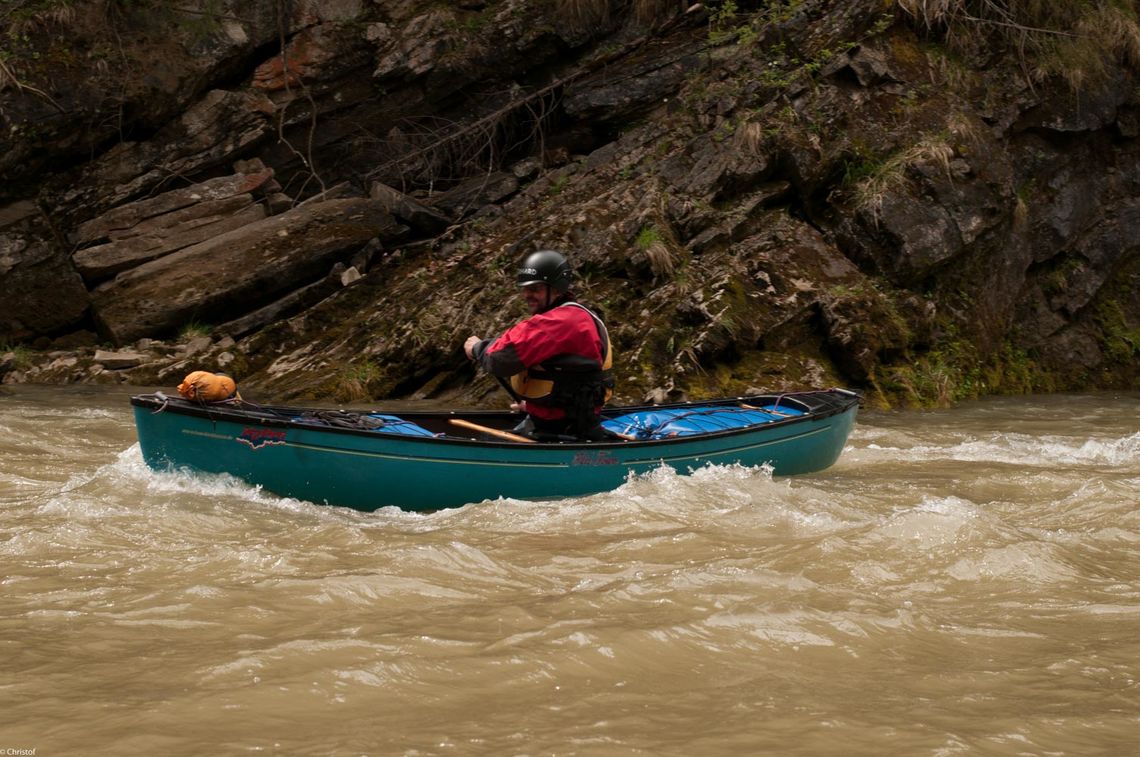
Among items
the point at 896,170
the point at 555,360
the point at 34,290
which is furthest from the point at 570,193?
the point at 555,360

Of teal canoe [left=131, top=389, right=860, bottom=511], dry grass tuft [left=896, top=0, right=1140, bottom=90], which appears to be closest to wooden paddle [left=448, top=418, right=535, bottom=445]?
teal canoe [left=131, top=389, right=860, bottom=511]

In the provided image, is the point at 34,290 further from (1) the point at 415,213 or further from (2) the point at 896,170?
(2) the point at 896,170

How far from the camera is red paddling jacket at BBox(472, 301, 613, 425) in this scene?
6.67 metres

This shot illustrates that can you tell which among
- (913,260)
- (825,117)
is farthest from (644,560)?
(825,117)

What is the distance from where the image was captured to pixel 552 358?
22.5ft

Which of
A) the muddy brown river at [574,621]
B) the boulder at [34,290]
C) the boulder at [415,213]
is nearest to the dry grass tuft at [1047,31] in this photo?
the boulder at [415,213]

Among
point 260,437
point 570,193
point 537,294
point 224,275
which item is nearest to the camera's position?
point 260,437

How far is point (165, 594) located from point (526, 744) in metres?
2.09

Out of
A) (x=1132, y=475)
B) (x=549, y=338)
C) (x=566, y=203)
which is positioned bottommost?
(x=1132, y=475)

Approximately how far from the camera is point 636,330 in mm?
11891

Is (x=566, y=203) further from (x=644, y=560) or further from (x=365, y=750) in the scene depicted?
(x=365, y=750)

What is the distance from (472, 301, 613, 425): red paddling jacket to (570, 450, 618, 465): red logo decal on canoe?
449mm

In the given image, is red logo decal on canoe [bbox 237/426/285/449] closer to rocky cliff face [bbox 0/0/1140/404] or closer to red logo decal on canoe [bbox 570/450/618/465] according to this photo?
red logo decal on canoe [bbox 570/450/618/465]

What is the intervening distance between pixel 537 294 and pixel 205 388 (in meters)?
2.15
